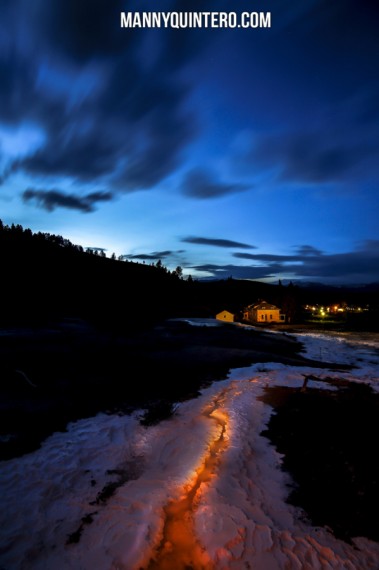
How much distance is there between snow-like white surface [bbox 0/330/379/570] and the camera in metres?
5.74

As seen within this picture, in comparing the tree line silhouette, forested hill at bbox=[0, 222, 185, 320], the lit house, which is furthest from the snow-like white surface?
the lit house

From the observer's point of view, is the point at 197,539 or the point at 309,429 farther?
the point at 309,429

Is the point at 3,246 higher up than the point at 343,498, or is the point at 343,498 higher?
the point at 3,246

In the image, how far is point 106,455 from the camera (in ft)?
29.8

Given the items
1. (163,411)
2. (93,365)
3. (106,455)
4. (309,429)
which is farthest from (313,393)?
(93,365)

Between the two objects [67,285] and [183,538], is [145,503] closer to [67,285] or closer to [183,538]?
[183,538]

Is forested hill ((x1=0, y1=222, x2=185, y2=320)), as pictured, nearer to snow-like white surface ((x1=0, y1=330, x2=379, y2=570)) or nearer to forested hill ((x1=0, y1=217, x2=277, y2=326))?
forested hill ((x1=0, y1=217, x2=277, y2=326))

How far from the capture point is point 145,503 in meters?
6.99

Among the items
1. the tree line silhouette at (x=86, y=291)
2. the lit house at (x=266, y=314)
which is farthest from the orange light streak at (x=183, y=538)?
the lit house at (x=266, y=314)

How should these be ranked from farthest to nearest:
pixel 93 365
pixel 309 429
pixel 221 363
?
1. pixel 221 363
2. pixel 93 365
3. pixel 309 429

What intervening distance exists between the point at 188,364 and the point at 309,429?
1177 centimetres

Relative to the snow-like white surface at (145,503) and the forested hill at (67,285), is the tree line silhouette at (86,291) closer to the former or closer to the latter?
the forested hill at (67,285)

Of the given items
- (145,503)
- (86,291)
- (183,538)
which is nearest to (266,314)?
(86,291)

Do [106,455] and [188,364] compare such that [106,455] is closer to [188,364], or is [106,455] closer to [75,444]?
[75,444]
